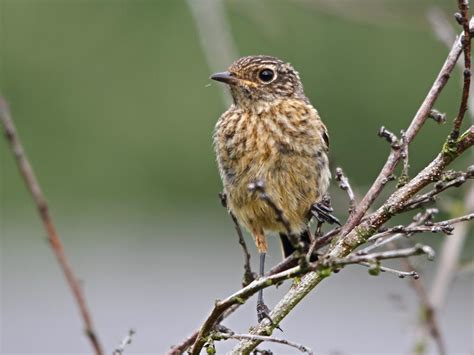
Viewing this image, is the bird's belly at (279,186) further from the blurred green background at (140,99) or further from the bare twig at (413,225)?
the blurred green background at (140,99)

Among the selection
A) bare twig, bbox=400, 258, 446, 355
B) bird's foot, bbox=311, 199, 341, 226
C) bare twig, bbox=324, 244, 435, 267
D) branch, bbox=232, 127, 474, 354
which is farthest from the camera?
bird's foot, bbox=311, 199, 341, 226

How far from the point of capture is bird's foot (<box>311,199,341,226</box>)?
12.3ft

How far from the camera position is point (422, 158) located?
10.5 m

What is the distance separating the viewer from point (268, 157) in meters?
4.31

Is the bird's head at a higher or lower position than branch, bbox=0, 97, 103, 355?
higher

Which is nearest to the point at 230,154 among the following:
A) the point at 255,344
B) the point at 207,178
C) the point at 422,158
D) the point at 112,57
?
the point at 255,344

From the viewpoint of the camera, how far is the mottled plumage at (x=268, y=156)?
4.29 metres

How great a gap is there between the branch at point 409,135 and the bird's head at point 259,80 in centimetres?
179

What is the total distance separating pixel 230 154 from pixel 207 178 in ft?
26.4

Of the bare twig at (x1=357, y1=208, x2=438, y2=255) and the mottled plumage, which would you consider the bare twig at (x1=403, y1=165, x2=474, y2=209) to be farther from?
the mottled plumage

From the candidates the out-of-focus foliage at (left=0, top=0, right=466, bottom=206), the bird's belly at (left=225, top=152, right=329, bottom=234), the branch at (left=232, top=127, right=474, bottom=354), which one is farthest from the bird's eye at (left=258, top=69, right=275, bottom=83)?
the out-of-focus foliage at (left=0, top=0, right=466, bottom=206)

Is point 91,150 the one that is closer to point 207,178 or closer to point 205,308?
point 207,178

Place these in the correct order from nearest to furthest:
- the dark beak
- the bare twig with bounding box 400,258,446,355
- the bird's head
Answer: the bare twig with bounding box 400,258,446,355, the dark beak, the bird's head

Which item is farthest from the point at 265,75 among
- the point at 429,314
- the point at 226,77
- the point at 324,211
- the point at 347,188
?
the point at 347,188
